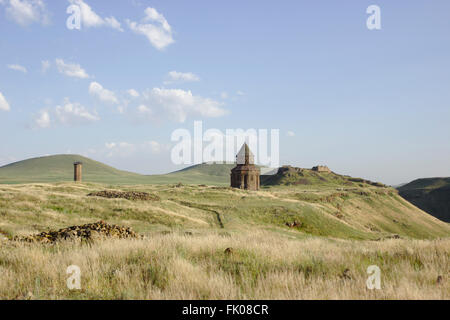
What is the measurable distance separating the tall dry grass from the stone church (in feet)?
169

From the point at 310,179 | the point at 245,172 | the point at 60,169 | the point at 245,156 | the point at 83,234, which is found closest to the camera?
the point at 83,234

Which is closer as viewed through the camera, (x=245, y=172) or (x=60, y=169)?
(x=245, y=172)

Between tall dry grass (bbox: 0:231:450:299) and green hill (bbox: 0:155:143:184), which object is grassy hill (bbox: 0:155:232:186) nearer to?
green hill (bbox: 0:155:143:184)

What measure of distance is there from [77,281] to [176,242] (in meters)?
3.87

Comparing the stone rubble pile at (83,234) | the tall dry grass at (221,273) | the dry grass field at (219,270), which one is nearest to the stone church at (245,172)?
the stone rubble pile at (83,234)

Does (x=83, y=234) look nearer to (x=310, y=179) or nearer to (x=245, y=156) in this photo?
(x=245, y=156)

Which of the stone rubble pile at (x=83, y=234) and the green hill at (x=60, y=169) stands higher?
the green hill at (x=60, y=169)

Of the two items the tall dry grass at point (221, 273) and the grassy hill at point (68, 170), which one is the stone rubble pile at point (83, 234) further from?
the grassy hill at point (68, 170)

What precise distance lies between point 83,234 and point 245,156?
50840mm

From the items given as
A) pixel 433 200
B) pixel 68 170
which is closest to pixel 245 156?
pixel 433 200

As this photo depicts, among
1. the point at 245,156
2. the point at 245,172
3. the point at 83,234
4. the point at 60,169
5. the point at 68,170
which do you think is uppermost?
the point at 245,156

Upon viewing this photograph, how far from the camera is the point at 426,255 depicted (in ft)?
25.0

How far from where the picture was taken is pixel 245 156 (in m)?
60.9

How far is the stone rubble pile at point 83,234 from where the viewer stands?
1066 centimetres
